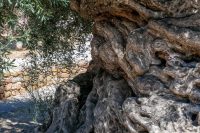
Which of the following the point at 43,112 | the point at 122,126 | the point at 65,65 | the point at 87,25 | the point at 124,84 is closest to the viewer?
the point at 122,126

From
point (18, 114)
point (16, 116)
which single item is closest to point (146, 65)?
point (16, 116)

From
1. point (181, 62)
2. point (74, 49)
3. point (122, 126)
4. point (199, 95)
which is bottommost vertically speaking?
point (122, 126)

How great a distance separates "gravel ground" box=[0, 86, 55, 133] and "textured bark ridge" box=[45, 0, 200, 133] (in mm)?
3471

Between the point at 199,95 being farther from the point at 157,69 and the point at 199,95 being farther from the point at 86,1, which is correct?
the point at 86,1

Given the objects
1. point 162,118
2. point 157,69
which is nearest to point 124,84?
point 157,69

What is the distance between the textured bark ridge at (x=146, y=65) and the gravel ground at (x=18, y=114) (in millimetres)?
3471

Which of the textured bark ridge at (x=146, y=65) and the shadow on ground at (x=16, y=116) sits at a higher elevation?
the textured bark ridge at (x=146, y=65)

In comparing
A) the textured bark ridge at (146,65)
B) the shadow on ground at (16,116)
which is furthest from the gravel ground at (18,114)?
the textured bark ridge at (146,65)

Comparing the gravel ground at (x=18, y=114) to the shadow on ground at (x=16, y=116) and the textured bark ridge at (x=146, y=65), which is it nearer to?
the shadow on ground at (x=16, y=116)

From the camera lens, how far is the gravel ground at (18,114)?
10.0m

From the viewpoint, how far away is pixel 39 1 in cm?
489

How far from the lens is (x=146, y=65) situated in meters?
5.16

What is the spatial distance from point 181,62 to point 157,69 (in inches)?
13.3

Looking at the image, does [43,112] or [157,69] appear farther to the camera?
[43,112]
